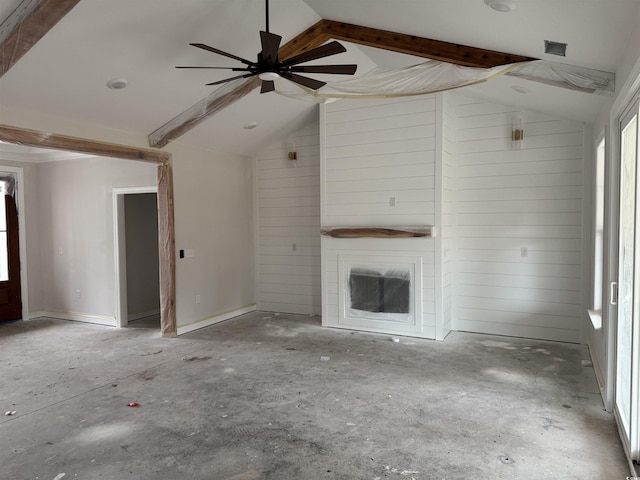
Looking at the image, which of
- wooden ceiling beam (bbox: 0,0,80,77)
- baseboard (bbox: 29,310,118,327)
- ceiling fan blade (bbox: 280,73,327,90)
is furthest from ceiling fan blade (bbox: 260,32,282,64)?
baseboard (bbox: 29,310,118,327)

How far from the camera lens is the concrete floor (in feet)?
9.00

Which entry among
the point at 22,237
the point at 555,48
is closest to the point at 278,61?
the point at 555,48

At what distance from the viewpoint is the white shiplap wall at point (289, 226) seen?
6777 mm

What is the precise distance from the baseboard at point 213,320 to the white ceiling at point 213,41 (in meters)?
2.58

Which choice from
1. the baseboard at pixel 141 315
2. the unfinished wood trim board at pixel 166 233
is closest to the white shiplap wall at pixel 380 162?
the unfinished wood trim board at pixel 166 233

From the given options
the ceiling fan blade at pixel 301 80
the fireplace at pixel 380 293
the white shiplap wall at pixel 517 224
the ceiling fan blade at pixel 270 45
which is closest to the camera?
the ceiling fan blade at pixel 270 45

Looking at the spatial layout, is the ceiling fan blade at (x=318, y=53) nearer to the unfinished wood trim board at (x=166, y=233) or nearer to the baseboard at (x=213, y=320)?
the unfinished wood trim board at (x=166, y=233)

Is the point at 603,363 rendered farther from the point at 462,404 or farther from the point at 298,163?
the point at 298,163

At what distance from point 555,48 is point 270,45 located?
200cm

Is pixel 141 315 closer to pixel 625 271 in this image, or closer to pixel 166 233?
pixel 166 233

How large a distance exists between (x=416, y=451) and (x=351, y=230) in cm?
332

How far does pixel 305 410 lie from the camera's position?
351 centimetres

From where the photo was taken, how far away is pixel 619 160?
316 centimetres

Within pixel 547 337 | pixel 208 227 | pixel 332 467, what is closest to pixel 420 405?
pixel 332 467
